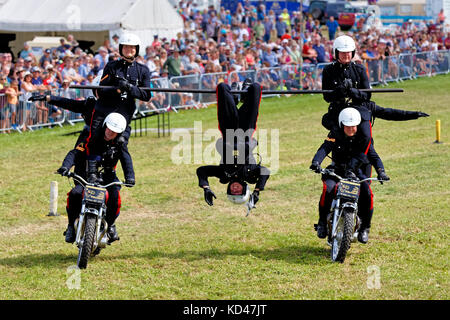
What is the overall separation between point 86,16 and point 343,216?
20860mm

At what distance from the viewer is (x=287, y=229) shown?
11969mm

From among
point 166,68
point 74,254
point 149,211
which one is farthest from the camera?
point 166,68

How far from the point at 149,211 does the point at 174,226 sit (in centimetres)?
127

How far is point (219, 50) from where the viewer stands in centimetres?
2834

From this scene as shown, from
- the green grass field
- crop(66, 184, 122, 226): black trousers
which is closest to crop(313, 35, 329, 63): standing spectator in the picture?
the green grass field

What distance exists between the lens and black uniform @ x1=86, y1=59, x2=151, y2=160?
10055 mm

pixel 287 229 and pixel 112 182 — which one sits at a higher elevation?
pixel 112 182

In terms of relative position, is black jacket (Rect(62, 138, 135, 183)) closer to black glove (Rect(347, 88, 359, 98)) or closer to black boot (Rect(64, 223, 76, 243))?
black boot (Rect(64, 223, 76, 243))

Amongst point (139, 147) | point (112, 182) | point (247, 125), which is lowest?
point (139, 147)

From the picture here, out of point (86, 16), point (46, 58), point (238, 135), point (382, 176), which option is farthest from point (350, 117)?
point (86, 16)

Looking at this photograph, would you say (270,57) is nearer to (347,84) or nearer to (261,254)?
(347,84)

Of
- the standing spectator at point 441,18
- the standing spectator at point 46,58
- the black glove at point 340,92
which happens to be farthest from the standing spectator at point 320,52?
the black glove at point 340,92

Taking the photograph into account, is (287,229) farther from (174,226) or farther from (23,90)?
(23,90)
